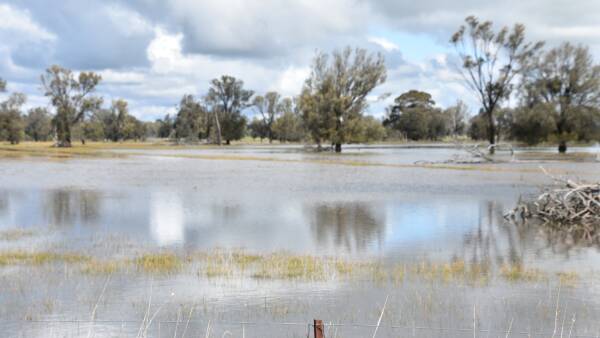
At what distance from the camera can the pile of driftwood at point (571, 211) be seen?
1633 centimetres

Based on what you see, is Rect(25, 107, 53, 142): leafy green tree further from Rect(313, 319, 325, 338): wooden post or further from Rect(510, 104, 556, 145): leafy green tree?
Rect(313, 319, 325, 338): wooden post

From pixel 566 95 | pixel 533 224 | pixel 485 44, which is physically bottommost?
pixel 533 224

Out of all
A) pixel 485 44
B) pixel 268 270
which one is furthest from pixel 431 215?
pixel 485 44

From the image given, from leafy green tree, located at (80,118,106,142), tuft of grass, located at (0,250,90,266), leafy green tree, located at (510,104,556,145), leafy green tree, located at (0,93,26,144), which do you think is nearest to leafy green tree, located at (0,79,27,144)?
leafy green tree, located at (0,93,26,144)

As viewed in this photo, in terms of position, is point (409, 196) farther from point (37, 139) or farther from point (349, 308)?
point (37, 139)

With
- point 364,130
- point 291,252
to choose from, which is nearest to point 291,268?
point 291,252

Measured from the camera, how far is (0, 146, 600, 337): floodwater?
781 cm

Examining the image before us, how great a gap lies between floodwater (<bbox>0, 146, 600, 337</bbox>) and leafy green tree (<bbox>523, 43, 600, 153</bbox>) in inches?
1609

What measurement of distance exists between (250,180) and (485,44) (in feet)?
145

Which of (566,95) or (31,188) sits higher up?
(566,95)

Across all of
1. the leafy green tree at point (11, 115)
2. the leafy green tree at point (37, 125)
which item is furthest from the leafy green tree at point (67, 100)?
the leafy green tree at point (37, 125)

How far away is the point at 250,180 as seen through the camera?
31312 millimetres

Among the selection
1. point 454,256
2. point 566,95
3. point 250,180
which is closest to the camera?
point 454,256

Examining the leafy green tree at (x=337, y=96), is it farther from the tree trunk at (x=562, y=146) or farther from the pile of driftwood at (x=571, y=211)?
the pile of driftwood at (x=571, y=211)
